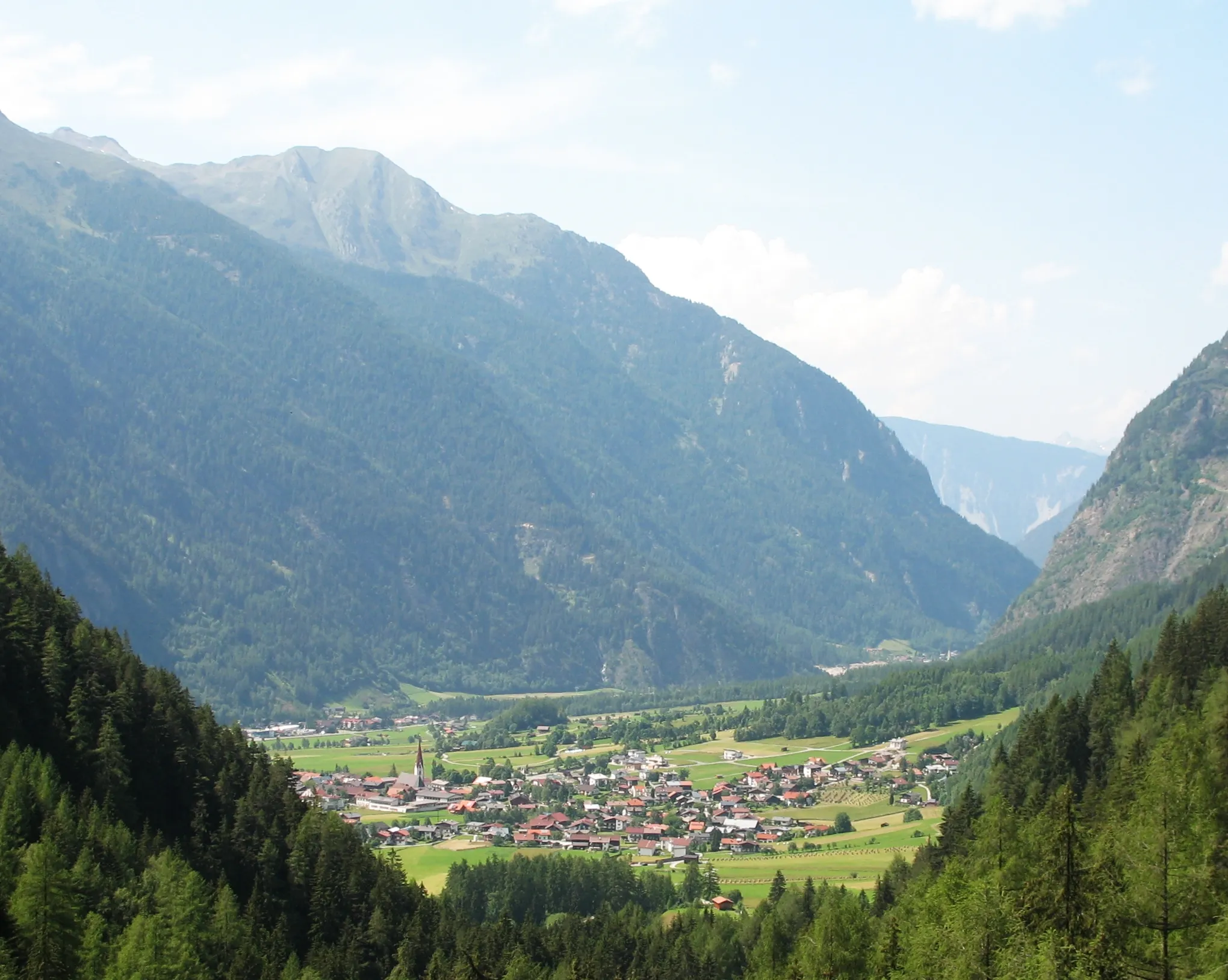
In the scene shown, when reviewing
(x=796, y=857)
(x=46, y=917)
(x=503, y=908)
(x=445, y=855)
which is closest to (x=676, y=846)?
Result: (x=796, y=857)

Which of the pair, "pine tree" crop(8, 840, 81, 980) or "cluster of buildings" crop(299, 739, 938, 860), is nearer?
"pine tree" crop(8, 840, 81, 980)

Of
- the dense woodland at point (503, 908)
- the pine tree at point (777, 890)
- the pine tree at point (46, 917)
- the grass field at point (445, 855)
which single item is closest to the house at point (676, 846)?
the grass field at point (445, 855)

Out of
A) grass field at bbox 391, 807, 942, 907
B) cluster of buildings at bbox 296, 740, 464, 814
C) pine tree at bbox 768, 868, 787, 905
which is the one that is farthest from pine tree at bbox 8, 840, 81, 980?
cluster of buildings at bbox 296, 740, 464, 814

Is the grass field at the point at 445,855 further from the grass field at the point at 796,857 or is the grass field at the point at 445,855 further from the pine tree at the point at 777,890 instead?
the pine tree at the point at 777,890

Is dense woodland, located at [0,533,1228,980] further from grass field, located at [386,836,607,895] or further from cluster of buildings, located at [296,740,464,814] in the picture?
cluster of buildings, located at [296,740,464,814]

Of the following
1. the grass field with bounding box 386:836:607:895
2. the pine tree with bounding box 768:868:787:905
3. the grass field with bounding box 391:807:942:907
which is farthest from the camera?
the grass field with bounding box 386:836:607:895

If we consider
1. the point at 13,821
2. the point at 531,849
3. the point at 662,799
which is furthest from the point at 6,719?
the point at 662,799

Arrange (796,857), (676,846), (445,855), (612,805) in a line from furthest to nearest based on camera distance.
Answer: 1. (612,805)
2. (676,846)
3. (445,855)
4. (796,857)

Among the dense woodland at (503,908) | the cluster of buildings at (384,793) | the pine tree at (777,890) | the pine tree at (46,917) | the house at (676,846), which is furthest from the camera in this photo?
the cluster of buildings at (384,793)

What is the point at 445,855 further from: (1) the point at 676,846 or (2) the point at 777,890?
(2) the point at 777,890
